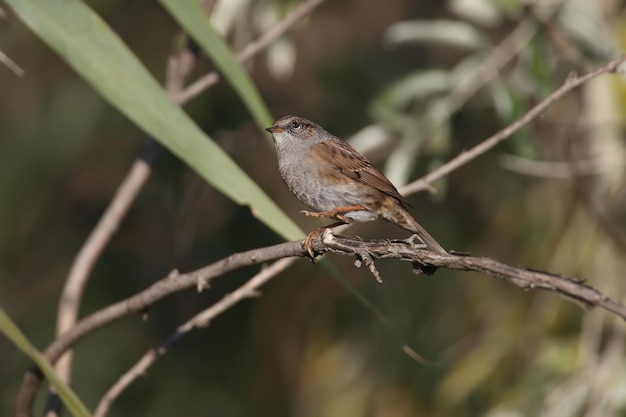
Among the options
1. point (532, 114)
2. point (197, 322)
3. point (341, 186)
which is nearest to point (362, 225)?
point (341, 186)

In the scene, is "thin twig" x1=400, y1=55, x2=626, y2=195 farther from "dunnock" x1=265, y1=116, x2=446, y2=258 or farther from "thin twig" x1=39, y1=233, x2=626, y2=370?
"dunnock" x1=265, y1=116, x2=446, y2=258

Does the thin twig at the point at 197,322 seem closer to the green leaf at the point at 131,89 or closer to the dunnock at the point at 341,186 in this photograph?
the green leaf at the point at 131,89

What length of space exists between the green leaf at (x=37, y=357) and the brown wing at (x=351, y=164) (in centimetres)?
153

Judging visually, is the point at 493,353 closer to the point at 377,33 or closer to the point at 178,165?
the point at 178,165

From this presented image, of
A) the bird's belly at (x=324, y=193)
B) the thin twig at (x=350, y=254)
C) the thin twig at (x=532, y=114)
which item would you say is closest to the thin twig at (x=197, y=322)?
the thin twig at (x=350, y=254)

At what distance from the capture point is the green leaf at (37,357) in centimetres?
207

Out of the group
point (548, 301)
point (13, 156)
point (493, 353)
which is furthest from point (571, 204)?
point (13, 156)

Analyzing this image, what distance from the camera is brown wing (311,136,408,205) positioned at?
140 inches

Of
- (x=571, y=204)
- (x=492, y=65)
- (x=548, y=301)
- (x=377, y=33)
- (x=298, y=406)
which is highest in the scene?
(x=377, y=33)

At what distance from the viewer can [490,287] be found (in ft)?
15.0

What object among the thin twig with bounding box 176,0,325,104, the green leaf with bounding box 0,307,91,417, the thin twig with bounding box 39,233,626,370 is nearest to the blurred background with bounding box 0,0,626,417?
the thin twig with bounding box 176,0,325,104

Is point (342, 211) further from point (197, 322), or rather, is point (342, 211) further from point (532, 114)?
point (532, 114)

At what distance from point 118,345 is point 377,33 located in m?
2.99

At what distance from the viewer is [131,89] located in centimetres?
253
